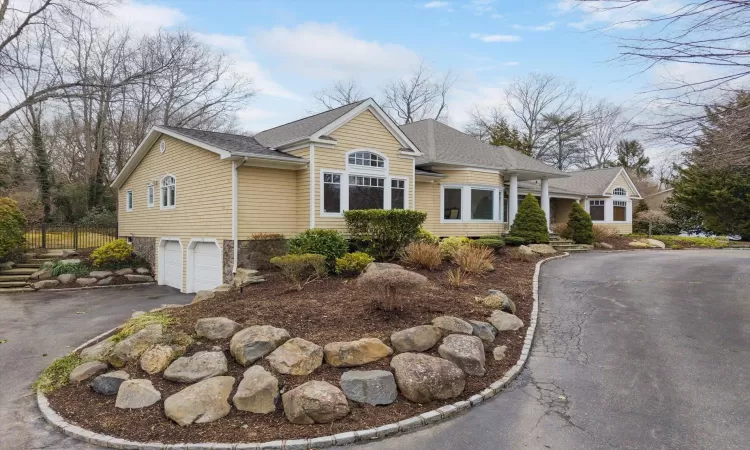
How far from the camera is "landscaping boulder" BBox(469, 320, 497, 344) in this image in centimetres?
636

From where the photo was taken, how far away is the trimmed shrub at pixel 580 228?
19531 millimetres

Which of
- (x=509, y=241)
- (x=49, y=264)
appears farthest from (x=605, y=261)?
(x=49, y=264)

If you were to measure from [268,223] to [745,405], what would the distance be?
34.2 feet

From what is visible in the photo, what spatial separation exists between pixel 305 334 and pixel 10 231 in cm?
1505

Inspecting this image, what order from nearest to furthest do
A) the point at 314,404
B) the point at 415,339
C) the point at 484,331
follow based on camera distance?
the point at 314,404, the point at 415,339, the point at 484,331

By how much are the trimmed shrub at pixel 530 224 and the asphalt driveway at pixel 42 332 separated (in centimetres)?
1266

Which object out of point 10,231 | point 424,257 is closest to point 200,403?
point 424,257

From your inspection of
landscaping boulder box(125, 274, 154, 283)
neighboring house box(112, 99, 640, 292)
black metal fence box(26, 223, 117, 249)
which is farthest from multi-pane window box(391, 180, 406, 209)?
black metal fence box(26, 223, 117, 249)

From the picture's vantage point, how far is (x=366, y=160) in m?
13.0

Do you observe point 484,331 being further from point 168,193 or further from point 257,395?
point 168,193

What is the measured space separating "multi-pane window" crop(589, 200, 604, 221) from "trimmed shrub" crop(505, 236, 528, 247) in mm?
12557

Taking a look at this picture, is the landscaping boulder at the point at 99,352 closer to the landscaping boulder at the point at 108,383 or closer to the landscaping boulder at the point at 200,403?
the landscaping boulder at the point at 108,383

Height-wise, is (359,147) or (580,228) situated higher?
(359,147)

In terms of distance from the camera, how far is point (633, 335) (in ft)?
22.2
